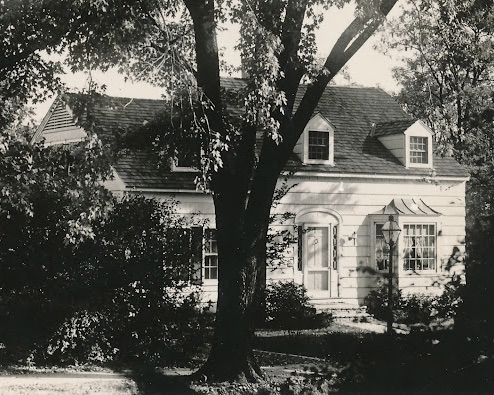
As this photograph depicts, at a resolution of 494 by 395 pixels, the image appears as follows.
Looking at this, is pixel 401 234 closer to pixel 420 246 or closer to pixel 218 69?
pixel 420 246

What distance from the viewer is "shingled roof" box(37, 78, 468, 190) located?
2327 cm

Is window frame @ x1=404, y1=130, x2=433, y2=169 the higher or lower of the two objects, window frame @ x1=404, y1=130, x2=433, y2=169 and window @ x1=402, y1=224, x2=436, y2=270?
the higher

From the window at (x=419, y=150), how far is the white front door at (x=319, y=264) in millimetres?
4566

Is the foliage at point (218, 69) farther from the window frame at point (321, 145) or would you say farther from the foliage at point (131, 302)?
the window frame at point (321, 145)

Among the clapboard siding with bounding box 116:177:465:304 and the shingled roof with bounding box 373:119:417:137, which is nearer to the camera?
the clapboard siding with bounding box 116:177:465:304

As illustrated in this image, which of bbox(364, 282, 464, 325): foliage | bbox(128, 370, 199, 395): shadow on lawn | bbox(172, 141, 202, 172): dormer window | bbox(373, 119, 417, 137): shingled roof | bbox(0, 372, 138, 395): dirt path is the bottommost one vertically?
bbox(128, 370, 199, 395): shadow on lawn

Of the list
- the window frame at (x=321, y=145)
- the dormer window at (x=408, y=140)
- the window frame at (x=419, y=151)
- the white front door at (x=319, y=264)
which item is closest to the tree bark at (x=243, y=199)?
the white front door at (x=319, y=264)

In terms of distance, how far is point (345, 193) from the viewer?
2580cm

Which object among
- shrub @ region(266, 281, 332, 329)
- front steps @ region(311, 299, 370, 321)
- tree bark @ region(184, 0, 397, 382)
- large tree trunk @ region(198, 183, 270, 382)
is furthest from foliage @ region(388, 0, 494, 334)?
front steps @ region(311, 299, 370, 321)

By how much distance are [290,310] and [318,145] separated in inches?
256

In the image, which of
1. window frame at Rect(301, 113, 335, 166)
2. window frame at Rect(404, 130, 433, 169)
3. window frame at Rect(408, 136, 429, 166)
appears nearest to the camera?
window frame at Rect(301, 113, 335, 166)

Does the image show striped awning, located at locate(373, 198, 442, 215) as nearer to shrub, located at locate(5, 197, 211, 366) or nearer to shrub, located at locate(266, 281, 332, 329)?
shrub, located at locate(266, 281, 332, 329)

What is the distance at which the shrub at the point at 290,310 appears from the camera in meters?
21.7

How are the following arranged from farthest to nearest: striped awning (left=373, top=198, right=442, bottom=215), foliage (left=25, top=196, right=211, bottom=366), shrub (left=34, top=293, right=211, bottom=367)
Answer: striped awning (left=373, top=198, right=442, bottom=215)
foliage (left=25, top=196, right=211, bottom=366)
shrub (left=34, top=293, right=211, bottom=367)
